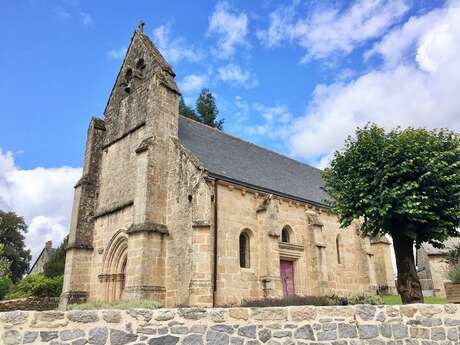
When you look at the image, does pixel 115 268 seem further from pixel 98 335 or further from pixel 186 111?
pixel 186 111

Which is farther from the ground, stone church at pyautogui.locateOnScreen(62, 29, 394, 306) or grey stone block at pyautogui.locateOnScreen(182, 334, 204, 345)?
stone church at pyautogui.locateOnScreen(62, 29, 394, 306)

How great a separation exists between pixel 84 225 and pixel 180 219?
684cm

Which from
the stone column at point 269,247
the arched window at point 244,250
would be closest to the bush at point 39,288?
the arched window at point 244,250

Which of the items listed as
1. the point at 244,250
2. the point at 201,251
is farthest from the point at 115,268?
the point at 244,250

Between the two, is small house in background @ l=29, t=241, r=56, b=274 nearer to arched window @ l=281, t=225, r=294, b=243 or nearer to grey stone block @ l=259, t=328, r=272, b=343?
arched window @ l=281, t=225, r=294, b=243

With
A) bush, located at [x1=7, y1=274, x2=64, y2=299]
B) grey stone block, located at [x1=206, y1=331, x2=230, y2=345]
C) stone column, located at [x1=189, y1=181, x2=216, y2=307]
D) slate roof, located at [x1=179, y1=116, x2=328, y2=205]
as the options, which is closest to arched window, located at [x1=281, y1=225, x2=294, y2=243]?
slate roof, located at [x1=179, y1=116, x2=328, y2=205]

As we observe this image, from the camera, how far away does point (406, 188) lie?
12648 mm

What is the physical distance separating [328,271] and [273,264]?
5.49m

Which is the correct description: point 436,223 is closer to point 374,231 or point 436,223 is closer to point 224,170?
point 374,231

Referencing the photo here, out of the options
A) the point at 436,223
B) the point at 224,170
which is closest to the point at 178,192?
the point at 224,170

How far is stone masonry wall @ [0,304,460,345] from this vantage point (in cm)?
508

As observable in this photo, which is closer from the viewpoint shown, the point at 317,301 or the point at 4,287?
the point at 317,301

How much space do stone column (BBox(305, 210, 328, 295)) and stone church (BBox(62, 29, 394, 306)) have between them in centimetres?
5

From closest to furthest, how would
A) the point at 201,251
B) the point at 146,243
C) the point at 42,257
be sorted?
1. the point at 201,251
2. the point at 146,243
3. the point at 42,257
